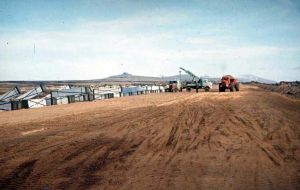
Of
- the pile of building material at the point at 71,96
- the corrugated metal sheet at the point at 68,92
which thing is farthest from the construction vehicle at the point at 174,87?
the corrugated metal sheet at the point at 68,92

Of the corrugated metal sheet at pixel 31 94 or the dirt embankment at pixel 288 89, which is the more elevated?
the corrugated metal sheet at pixel 31 94

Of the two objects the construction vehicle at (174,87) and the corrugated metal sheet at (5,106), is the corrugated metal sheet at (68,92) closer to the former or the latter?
the corrugated metal sheet at (5,106)

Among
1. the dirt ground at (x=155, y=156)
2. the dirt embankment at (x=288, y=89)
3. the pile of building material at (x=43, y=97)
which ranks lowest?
the dirt embankment at (x=288, y=89)

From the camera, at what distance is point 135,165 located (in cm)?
775

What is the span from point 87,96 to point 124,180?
104 ft

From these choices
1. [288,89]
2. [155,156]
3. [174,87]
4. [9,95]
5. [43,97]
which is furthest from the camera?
[288,89]

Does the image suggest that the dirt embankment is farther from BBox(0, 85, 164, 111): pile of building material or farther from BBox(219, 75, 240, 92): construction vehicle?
BBox(0, 85, 164, 111): pile of building material

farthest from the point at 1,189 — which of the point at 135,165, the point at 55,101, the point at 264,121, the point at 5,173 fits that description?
the point at 55,101

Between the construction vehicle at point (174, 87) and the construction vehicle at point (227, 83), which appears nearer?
the construction vehicle at point (227, 83)

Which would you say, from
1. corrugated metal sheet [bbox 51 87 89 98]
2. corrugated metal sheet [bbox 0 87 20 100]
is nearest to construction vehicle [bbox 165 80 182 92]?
corrugated metal sheet [bbox 51 87 89 98]

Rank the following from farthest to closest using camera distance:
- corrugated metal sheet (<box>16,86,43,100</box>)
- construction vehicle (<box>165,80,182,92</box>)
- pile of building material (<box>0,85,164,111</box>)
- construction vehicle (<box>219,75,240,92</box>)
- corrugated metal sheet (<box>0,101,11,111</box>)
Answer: construction vehicle (<box>165,80,182,92</box>), construction vehicle (<box>219,75,240,92</box>), corrugated metal sheet (<box>16,86,43,100</box>), pile of building material (<box>0,85,164,111</box>), corrugated metal sheet (<box>0,101,11,111</box>)

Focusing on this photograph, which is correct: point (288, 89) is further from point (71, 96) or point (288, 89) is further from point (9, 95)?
point (9, 95)

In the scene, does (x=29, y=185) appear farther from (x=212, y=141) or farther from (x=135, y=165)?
(x=212, y=141)

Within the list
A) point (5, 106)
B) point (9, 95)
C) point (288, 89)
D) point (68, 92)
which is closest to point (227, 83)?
point (68, 92)
